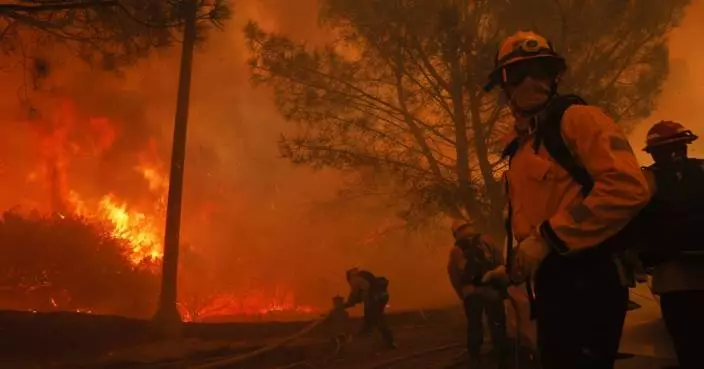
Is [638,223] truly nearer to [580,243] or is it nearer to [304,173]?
[580,243]

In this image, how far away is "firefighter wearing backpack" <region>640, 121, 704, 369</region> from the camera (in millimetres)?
1910

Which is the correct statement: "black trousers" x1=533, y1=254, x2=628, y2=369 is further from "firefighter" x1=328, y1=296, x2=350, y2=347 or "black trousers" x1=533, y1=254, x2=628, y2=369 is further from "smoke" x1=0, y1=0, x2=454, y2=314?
"smoke" x1=0, y1=0, x2=454, y2=314

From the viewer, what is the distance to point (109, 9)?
15.4ft

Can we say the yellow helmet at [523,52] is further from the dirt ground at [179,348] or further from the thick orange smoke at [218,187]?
the thick orange smoke at [218,187]

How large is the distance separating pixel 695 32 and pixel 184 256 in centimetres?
1689

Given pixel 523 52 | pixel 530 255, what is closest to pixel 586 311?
pixel 530 255

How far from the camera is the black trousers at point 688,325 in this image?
222cm

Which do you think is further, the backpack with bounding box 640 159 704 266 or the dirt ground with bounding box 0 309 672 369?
the dirt ground with bounding box 0 309 672 369

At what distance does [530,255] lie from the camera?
1570 mm

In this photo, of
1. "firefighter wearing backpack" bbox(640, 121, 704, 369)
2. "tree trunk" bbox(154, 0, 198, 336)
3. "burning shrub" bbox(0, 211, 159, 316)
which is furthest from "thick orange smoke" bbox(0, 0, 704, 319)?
"firefighter wearing backpack" bbox(640, 121, 704, 369)

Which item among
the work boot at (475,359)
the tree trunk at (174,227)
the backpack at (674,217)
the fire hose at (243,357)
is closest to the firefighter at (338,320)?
the fire hose at (243,357)

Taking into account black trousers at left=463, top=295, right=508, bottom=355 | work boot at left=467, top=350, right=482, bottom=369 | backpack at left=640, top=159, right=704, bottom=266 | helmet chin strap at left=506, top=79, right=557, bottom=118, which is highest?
helmet chin strap at left=506, top=79, right=557, bottom=118

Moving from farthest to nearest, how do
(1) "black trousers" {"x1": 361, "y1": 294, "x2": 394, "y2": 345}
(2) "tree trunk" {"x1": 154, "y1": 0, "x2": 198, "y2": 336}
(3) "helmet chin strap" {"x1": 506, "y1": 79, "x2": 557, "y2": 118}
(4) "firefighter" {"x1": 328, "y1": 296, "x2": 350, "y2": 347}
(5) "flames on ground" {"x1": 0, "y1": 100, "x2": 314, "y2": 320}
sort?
(5) "flames on ground" {"x1": 0, "y1": 100, "x2": 314, "y2": 320}, (2) "tree trunk" {"x1": 154, "y1": 0, "x2": 198, "y2": 336}, (4) "firefighter" {"x1": 328, "y1": 296, "x2": 350, "y2": 347}, (1) "black trousers" {"x1": 361, "y1": 294, "x2": 394, "y2": 345}, (3) "helmet chin strap" {"x1": 506, "y1": 79, "x2": 557, "y2": 118}

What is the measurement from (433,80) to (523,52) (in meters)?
7.79
